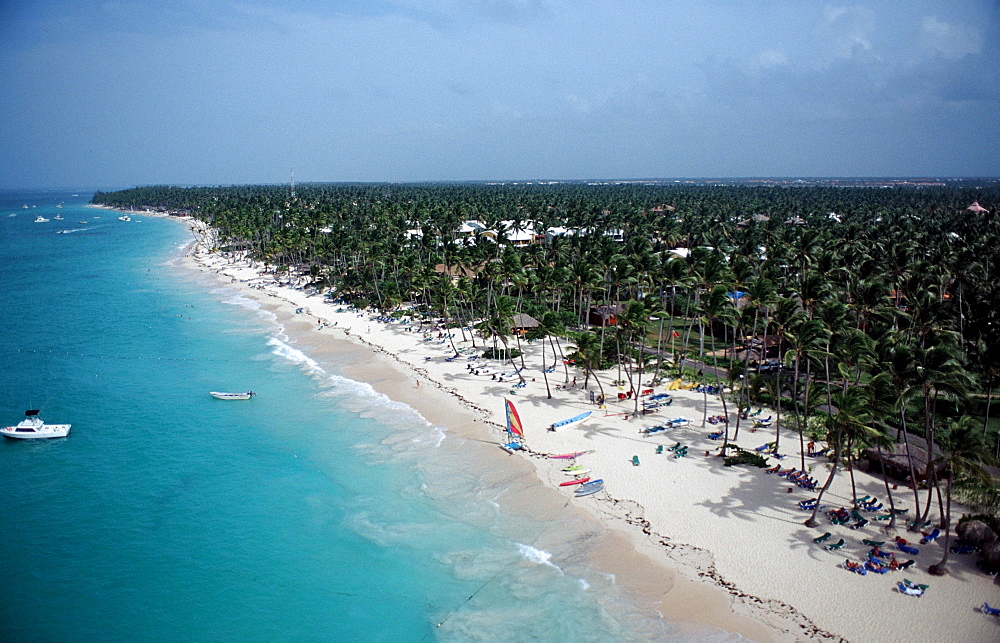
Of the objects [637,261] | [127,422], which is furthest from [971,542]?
[127,422]

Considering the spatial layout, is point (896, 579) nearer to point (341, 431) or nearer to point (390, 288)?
point (341, 431)

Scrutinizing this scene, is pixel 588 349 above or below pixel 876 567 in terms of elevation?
above

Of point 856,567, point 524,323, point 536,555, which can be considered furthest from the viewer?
point 524,323

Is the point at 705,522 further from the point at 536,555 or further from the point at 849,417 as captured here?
the point at 536,555

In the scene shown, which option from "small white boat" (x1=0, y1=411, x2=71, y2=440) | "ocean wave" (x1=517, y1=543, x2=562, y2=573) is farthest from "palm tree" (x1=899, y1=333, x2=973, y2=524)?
"small white boat" (x1=0, y1=411, x2=71, y2=440)

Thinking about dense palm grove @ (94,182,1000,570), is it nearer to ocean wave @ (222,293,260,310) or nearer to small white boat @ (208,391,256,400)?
ocean wave @ (222,293,260,310)

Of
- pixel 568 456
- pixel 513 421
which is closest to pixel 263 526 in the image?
pixel 513 421
